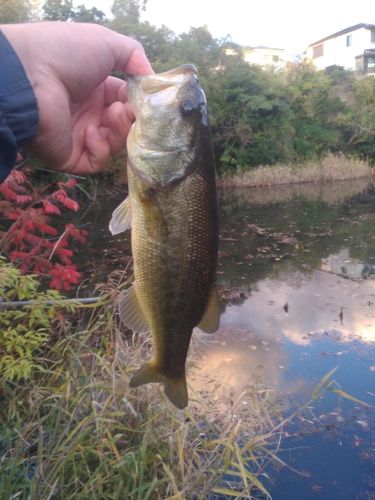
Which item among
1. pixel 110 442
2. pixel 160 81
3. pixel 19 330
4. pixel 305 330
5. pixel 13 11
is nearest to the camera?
pixel 160 81

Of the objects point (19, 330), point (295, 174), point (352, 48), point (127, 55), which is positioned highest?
point (127, 55)

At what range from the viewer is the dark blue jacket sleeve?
1786 mm

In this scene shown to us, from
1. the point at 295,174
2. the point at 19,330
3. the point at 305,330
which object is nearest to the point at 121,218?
the point at 19,330

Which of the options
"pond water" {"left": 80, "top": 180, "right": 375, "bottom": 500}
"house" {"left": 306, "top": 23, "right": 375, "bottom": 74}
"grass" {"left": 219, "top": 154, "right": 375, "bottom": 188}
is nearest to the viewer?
"pond water" {"left": 80, "top": 180, "right": 375, "bottom": 500}

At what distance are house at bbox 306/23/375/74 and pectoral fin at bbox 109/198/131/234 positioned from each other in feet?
173

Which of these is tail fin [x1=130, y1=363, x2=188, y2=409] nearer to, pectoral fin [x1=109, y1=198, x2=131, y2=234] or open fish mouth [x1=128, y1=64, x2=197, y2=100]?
pectoral fin [x1=109, y1=198, x2=131, y2=234]

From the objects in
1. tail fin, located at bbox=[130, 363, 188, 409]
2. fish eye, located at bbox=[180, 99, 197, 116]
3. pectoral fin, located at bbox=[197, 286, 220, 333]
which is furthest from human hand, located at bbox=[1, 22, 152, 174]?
tail fin, located at bbox=[130, 363, 188, 409]

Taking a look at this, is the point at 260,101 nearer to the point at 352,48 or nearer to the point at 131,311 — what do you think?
the point at 131,311

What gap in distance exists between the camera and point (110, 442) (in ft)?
11.1

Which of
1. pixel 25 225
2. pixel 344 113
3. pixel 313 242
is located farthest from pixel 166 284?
pixel 344 113

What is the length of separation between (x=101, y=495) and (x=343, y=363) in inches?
168

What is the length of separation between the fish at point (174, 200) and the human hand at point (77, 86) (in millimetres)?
270

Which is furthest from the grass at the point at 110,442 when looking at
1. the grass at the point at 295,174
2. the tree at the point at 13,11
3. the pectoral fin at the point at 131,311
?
the grass at the point at 295,174

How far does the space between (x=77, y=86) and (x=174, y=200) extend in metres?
0.75
